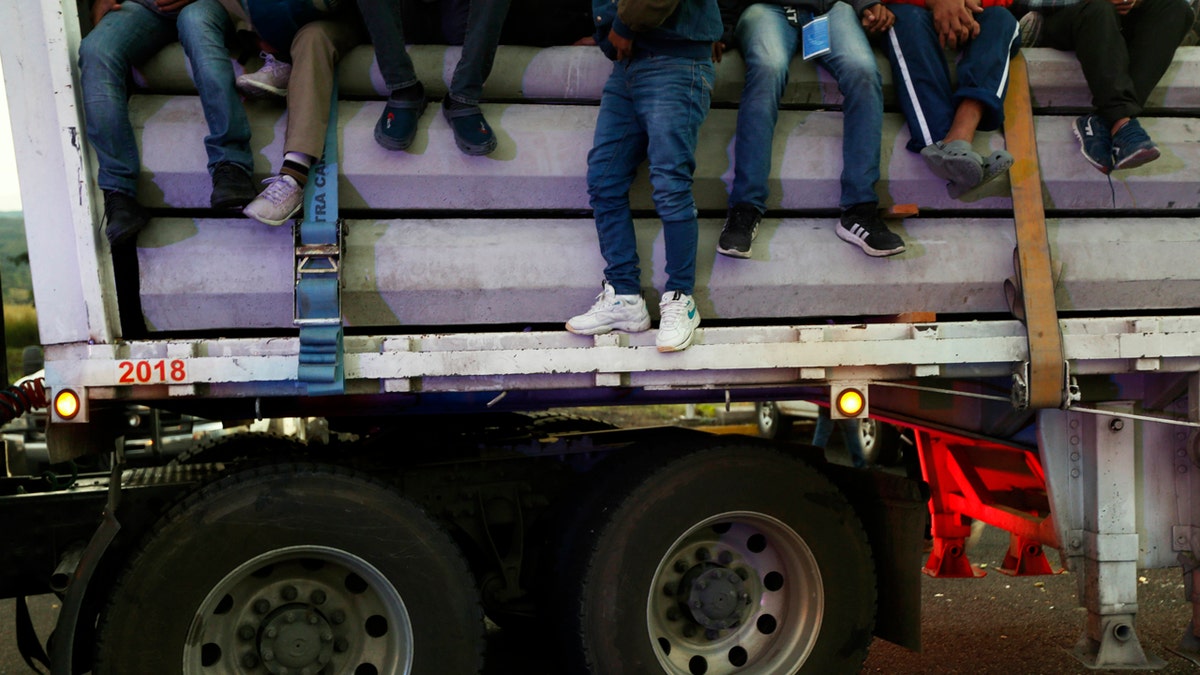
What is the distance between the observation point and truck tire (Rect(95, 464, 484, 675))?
10.3 feet

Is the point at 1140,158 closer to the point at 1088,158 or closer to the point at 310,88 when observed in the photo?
the point at 1088,158

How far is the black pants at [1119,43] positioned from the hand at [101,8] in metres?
3.51

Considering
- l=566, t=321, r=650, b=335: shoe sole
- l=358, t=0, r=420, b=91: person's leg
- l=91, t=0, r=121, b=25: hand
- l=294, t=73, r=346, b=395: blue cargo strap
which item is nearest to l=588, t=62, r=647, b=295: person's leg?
l=566, t=321, r=650, b=335: shoe sole

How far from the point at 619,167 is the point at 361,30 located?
1074 mm

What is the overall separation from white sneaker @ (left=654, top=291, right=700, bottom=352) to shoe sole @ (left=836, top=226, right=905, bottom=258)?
65 cm

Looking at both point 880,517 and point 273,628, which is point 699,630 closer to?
point 880,517

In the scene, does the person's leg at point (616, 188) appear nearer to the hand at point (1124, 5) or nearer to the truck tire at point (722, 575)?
the truck tire at point (722, 575)

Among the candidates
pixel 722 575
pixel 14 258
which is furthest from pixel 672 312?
pixel 14 258

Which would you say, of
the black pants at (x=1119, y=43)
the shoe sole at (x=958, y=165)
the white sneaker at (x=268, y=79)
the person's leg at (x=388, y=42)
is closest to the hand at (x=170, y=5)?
the white sneaker at (x=268, y=79)

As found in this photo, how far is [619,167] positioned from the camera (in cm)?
349

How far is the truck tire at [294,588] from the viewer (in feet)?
10.3

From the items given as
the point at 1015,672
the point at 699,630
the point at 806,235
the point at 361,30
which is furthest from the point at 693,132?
the point at 1015,672

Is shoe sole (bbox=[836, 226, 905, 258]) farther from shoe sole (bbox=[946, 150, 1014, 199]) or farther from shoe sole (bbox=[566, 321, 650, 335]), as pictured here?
shoe sole (bbox=[566, 321, 650, 335])

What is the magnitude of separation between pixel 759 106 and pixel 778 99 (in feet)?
0.33
